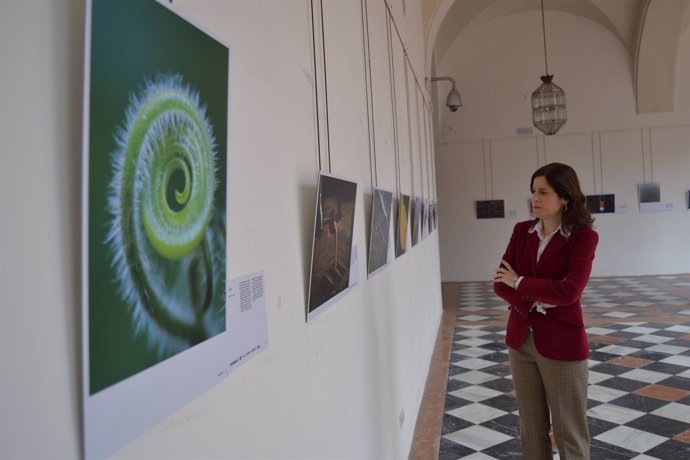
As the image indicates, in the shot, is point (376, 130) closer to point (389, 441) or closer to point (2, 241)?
point (389, 441)

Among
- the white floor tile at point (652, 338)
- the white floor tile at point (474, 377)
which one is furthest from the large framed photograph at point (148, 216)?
the white floor tile at point (652, 338)

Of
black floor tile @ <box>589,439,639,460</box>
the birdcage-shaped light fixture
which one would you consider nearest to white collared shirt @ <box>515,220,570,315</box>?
black floor tile @ <box>589,439,639,460</box>

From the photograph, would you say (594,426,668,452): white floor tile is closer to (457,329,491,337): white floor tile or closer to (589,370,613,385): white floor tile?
(589,370,613,385): white floor tile

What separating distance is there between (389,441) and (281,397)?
206 centimetres

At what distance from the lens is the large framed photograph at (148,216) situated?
0.74 metres

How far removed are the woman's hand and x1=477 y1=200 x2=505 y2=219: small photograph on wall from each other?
12.6 metres

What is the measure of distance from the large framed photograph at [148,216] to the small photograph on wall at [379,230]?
74.8 inches

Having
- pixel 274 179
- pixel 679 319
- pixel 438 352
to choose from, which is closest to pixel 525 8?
pixel 679 319

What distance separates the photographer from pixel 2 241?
0.65 metres

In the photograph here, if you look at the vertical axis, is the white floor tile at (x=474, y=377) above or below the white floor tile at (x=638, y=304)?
below

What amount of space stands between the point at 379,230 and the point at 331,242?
3.76ft

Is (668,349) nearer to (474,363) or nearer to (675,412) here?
(675,412)

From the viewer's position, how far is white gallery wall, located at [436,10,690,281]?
47.7ft

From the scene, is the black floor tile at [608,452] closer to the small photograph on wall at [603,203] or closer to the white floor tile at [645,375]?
the white floor tile at [645,375]
